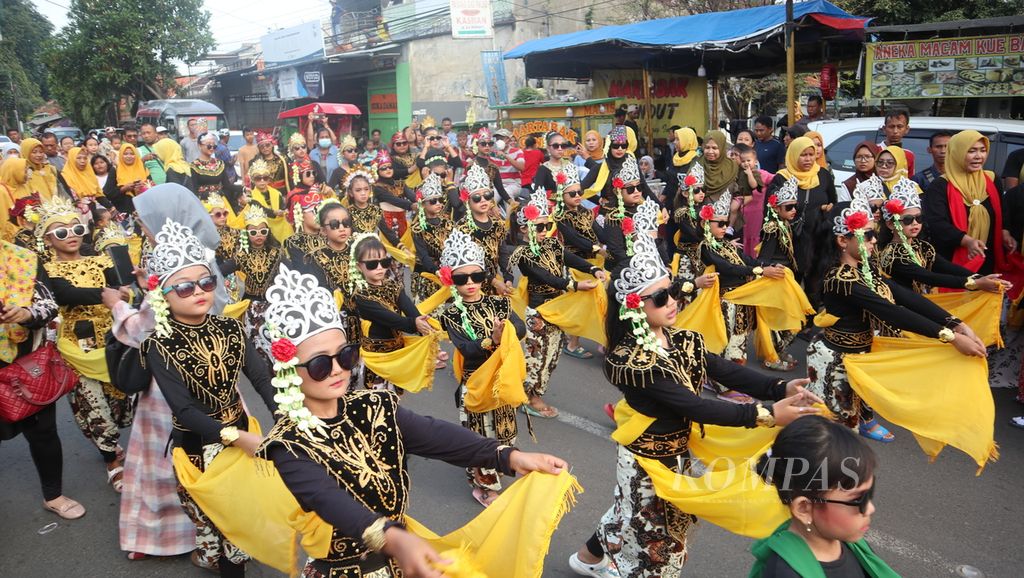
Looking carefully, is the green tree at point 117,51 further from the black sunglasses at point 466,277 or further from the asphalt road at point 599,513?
the black sunglasses at point 466,277

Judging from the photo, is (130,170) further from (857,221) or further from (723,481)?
(723,481)

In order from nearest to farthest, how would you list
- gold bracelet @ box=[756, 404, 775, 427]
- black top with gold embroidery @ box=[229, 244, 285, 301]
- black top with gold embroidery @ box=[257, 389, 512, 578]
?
black top with gold embroidery @ box=[257, 389, 512, 578] → gold bracelet @ box=[756, 404, 775, 427] → black top with gold embroidery @ box=[229, 244, 285, 301]

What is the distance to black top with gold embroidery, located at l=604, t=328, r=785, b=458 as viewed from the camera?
333cm

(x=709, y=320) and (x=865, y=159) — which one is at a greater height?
(x=865, y=159)

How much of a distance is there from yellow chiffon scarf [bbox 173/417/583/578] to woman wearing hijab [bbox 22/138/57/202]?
27.2 ft

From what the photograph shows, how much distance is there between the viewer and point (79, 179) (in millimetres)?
10695

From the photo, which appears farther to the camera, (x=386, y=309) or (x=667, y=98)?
(x=667, y=98)

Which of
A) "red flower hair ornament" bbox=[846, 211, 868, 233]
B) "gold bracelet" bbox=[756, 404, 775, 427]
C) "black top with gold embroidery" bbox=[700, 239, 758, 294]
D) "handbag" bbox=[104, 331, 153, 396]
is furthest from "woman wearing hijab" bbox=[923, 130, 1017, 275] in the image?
"handbag" bbox=[104, 331, 153, 396]

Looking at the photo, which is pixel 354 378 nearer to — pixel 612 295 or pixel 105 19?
pixel 612 295

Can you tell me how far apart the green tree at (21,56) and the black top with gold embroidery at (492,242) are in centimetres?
3874

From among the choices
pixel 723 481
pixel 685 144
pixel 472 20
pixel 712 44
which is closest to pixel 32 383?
pixel 723 481

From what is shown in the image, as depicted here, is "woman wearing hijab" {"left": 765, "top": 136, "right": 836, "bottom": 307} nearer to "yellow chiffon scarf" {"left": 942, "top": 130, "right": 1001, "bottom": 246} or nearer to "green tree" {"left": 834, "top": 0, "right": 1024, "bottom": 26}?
"yellow chiffon scarf" {"left": 942, "top": 130, "right": 1001, "bottom": 246}

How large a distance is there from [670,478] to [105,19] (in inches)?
1450

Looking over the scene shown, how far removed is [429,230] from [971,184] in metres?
5.17
